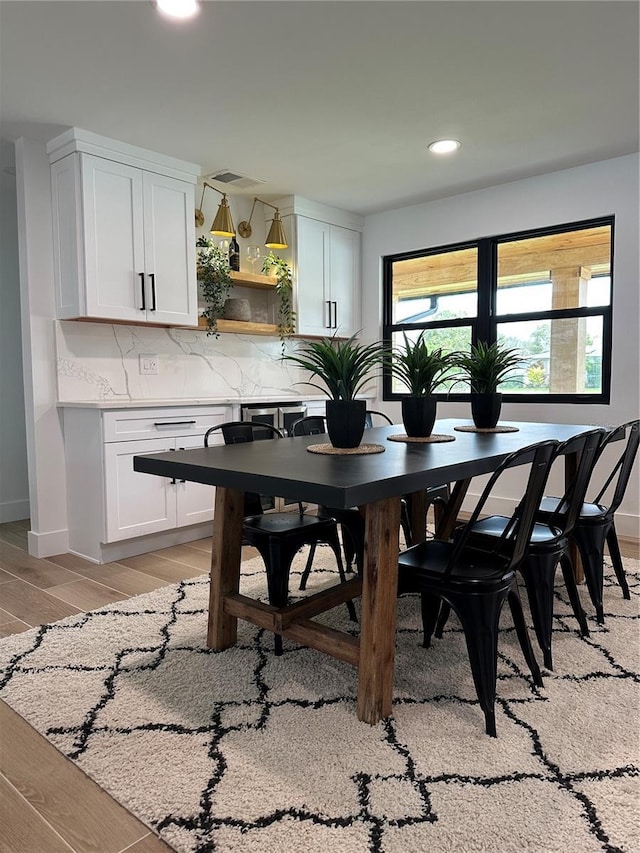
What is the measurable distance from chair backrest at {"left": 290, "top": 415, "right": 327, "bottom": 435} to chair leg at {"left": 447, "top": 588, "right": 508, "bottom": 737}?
152cm

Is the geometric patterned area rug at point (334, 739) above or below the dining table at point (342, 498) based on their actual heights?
below

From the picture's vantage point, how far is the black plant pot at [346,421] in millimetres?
2148

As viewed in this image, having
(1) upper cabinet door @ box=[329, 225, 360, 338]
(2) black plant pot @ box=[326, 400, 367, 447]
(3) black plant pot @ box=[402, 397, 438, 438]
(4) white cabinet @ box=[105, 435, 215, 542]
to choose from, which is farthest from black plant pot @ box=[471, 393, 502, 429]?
(1) upper cabinet door @ box=[329, 225, 360, 338]

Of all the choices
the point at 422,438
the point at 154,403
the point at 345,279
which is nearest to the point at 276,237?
the point at 345,279

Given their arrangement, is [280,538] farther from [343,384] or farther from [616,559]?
[616,559]

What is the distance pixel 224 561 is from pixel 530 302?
3.32 meters

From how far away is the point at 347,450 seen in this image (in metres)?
2.15

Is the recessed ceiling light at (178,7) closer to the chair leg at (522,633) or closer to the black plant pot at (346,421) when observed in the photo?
the black plant pot at (346,421)

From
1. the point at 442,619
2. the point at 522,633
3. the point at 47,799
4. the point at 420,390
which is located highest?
the point at 420,390

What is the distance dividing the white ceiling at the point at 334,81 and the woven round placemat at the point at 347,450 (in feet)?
5.54

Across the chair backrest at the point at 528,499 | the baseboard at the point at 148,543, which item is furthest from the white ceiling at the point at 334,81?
the baseboard at the point at 148,543

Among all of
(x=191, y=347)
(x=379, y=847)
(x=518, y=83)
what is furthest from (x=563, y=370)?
(x=379, y=847)

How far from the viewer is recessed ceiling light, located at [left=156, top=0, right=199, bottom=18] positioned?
228 cm

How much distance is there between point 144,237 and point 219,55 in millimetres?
1381
